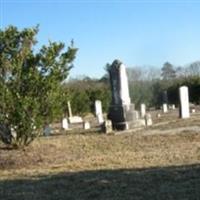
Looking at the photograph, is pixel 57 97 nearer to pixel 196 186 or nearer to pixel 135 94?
pixel 196 186

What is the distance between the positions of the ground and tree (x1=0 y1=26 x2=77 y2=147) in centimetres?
74

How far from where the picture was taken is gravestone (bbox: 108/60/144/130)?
22.1m

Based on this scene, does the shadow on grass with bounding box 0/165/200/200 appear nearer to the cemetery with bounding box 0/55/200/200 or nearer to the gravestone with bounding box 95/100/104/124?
the cemetery with bounding box 0/55/200/200

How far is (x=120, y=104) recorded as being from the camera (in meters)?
22.7

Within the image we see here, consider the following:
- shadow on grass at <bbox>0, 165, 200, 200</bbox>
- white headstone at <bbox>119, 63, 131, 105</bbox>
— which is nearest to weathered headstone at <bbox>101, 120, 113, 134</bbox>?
white headstone at <bbox>119, 63, 131, 105</bbox>

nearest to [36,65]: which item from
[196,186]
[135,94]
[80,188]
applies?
[80,188]

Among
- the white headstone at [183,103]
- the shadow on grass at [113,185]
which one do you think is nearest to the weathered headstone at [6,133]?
the shadow on grass at [113,185]

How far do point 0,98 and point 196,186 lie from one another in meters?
7.49

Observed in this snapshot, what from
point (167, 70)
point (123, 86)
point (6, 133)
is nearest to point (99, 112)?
point (123, 86)

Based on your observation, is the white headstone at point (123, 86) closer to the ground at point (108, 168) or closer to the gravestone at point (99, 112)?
the ground at point (108, 168)

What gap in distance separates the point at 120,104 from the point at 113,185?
544 inches

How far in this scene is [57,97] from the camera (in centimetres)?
1540

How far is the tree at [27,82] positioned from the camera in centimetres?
1467

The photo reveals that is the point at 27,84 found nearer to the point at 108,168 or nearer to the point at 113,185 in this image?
the point at 108,168
